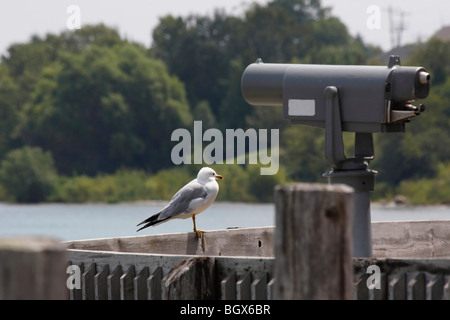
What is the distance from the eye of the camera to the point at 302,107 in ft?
25.2

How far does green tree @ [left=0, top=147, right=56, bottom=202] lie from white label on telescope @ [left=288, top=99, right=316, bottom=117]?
4633 cm

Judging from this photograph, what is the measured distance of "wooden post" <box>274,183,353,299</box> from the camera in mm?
4750

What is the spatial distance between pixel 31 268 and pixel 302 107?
3917 mm

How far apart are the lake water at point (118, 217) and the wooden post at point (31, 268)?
99.5 ft

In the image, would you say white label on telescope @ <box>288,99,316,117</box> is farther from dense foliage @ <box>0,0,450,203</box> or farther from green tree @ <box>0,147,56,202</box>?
green tree @ <box>0,147,56,202</box>

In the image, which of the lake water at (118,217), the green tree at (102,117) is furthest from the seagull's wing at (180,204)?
the green tree at (102,117)

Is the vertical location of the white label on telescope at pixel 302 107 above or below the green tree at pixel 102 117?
below

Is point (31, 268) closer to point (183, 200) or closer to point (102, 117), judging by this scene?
point (183, 200)

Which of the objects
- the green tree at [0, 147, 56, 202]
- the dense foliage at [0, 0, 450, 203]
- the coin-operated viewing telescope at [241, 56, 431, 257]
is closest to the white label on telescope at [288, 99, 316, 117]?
the coin-operated viewing telescope at [241, 56, 431, 257]

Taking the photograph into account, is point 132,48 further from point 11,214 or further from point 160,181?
point 11,214

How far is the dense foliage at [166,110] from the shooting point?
50.6 meters

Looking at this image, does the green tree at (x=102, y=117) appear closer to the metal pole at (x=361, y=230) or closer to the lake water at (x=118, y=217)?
the lake water at (x=118, y=217)

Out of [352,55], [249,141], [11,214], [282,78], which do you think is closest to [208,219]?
[11,214]

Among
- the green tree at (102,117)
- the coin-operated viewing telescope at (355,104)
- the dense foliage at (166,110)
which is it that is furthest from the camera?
the green tree at (102,117)
